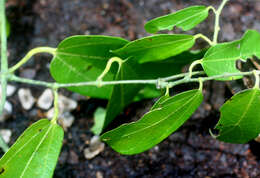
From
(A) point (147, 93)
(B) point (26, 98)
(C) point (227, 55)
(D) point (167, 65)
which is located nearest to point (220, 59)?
(C) point (227, 55)

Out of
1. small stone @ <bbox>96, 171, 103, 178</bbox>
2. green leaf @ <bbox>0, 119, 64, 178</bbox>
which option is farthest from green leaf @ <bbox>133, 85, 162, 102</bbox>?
green leaf @ <bbox>0, 119, 64, 178</bbox>

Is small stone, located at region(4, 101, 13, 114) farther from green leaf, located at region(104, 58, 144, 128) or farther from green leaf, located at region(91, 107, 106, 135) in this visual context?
green leaf, located at region(104, 58, 144, 128)

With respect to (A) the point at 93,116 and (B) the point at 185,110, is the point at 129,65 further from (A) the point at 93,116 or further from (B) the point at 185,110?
(A) the point at 93,116

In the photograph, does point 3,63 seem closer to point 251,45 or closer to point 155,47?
point 155,47

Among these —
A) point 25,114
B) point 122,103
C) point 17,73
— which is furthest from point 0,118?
point 122,103

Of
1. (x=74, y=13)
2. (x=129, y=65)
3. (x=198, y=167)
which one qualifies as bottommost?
(x=198, y=167)

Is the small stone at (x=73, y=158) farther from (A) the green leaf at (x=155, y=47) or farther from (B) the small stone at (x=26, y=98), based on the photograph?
(A) the green leaf at (x=155, y=47)
